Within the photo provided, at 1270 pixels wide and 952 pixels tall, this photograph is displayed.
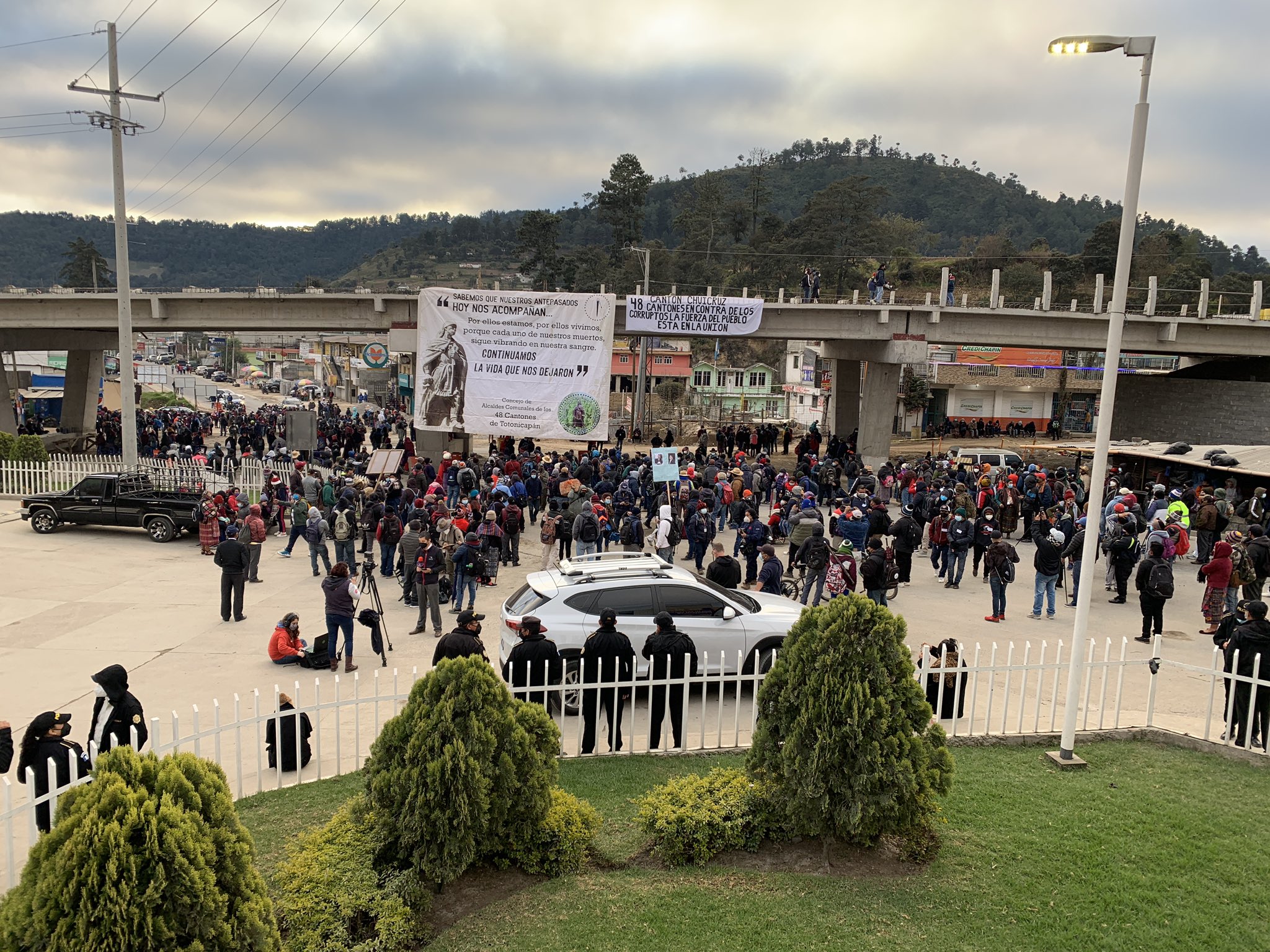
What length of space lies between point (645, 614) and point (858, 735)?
4273 millimetres

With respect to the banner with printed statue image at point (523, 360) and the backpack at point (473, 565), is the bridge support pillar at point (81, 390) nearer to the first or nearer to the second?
the banner with printed statue image at point (523, 360)

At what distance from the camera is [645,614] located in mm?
9633

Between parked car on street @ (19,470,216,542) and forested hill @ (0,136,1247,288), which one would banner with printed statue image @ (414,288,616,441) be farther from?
forested hill @ (0,136,1247,288)

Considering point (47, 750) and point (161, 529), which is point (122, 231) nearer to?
point (161, 529)

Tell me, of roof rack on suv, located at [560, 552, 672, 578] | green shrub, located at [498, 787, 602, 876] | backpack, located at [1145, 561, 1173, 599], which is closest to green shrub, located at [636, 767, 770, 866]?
green shrub, located at [498, 787, 602, 876]

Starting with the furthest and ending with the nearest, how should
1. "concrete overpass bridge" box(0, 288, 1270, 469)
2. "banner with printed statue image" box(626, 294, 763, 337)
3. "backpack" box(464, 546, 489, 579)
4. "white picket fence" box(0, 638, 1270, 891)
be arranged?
1. "concrete overpass bridge" box(0, 288, 1270, 469)
2. "banner with printed statue image" box(626, 294, 763, 337)
3. "backpack" box(464, 546, 489, 579)
4. "white picket fence" box(0, 638, 1270, 891)

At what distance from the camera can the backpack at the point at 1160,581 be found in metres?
12.1

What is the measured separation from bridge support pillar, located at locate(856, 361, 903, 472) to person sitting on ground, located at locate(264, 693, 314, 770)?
29146mm

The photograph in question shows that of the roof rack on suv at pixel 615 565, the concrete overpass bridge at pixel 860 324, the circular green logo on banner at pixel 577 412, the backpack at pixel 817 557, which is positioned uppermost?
the concrete overpass bridge at pixel 860 324

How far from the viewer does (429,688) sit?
5230mm

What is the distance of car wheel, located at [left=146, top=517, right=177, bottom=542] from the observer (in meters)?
18.8

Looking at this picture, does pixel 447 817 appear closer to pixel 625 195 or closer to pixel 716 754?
pixel 716 754

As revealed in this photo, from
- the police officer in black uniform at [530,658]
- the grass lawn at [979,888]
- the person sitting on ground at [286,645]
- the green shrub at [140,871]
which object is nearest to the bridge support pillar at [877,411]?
the person sitting on ground at [286,645]

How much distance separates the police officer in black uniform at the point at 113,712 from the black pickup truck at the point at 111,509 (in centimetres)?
1327
